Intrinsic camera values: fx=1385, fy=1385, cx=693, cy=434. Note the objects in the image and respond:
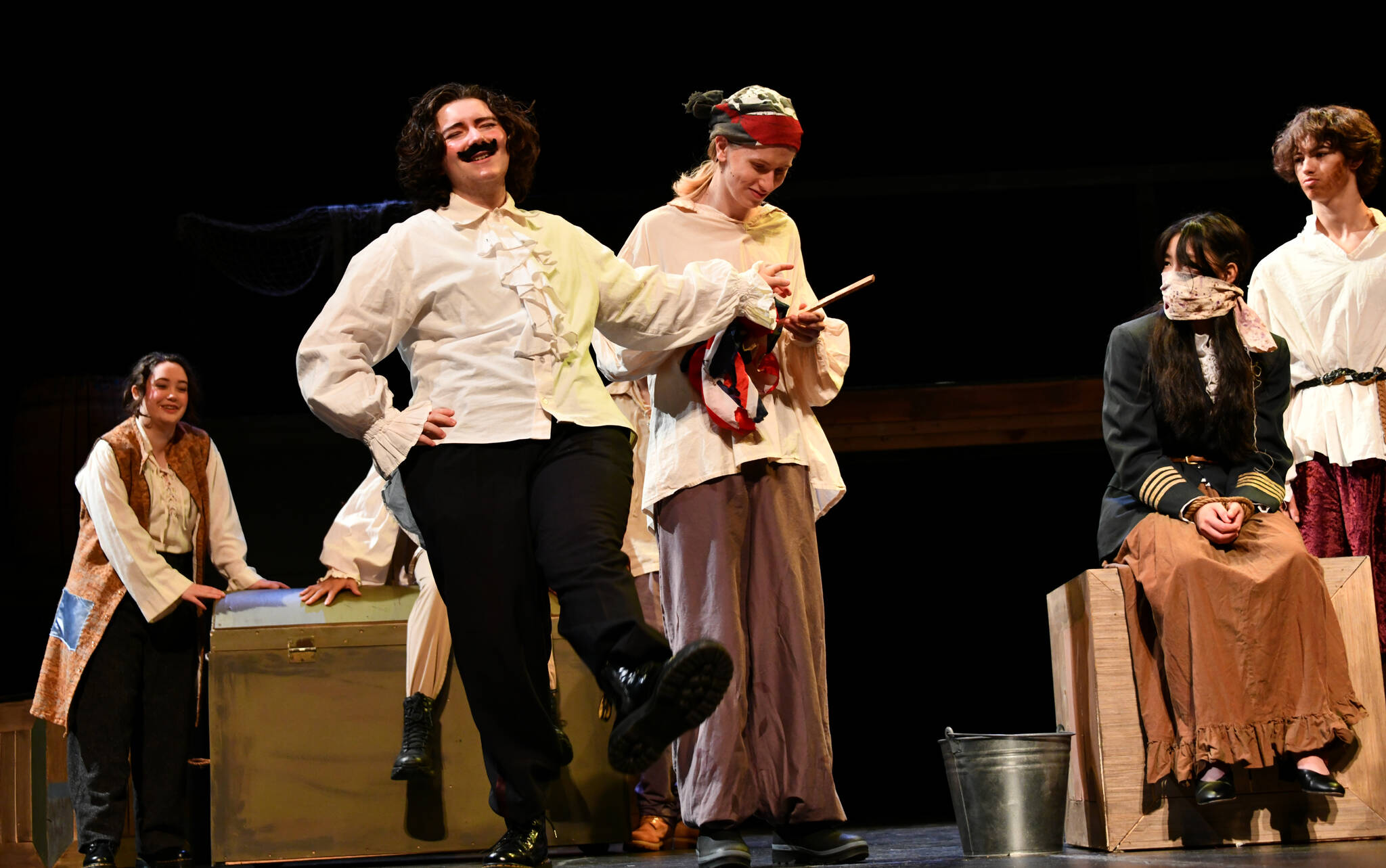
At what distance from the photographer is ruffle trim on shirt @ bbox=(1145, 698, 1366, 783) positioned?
281 centimetres

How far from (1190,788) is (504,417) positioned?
1.67 m

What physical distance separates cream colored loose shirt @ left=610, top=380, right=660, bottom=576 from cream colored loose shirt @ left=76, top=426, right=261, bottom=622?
48.8 inches

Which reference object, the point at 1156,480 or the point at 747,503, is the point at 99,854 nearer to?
the point at 747,503

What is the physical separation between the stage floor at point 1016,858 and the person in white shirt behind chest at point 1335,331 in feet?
3.53

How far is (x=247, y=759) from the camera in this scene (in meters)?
3.77

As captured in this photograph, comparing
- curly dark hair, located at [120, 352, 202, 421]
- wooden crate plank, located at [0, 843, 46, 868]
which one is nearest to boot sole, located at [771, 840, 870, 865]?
curly dark hair, located at [120, 352, 202, 421]

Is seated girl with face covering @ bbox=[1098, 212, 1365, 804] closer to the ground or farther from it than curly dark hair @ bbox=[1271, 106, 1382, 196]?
closer to the ground

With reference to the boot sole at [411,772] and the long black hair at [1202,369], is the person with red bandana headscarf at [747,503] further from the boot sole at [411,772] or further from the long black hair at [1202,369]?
the boot sole at [411,772]

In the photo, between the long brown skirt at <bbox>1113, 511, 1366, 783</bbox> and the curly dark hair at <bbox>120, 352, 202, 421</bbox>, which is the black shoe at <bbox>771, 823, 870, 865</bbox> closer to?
the long brown skirt at <bbox>1113, 511, 1366, 783</bbox>

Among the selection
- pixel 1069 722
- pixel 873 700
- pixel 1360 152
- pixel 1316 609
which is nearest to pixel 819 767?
pixel 1069 722

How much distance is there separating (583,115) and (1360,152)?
374 cm

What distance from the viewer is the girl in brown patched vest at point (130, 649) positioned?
4.07m

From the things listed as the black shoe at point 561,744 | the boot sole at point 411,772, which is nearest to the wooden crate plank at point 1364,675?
the black shoe at point 561,744

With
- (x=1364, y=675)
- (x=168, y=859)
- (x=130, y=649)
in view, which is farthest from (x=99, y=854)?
(x=1364, y=675)
